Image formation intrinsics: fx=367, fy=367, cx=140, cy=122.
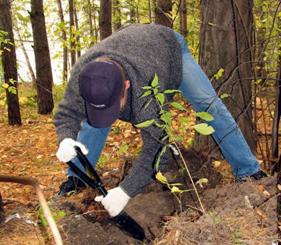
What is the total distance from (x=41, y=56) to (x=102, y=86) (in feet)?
22.3

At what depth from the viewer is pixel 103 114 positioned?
7.77ft

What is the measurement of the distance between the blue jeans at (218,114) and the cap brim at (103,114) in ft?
2.61

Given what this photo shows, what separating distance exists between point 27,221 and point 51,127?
4875mm

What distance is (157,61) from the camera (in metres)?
2.58

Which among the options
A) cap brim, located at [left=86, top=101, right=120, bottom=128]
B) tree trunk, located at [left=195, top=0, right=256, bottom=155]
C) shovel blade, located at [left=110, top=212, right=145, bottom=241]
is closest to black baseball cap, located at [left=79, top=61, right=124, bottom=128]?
cap brim, located at [left=86, top=101, right=120, bottom=128]

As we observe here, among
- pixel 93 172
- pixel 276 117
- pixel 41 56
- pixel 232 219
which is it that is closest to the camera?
pixel 232 219

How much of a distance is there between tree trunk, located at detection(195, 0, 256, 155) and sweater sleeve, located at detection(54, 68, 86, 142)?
4.35 ft

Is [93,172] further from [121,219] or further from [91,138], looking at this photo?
[91,138]

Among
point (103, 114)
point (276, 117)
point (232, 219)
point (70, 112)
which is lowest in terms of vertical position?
point (232, 219)

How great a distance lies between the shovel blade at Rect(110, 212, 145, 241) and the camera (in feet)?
8.37

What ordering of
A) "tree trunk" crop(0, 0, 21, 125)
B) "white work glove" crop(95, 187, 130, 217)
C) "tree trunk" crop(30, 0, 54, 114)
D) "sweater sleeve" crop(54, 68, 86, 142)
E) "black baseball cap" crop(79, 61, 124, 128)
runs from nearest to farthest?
"black baseball cap" crop(79, 61, 124, 128)
"white work glove" crop(95, 187, 130, 217)
"sweater sleeve" crop(54, 68, 86, 142)
"tree trunk" crop(0, 0, 21, 125)
"tree trunk" crop(30, 0, 54, 114)

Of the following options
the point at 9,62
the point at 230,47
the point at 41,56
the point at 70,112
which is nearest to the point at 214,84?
the point at 230,47

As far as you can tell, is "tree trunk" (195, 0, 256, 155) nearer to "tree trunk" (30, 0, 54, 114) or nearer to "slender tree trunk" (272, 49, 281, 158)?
"slender tree trunk" (272, 49, 281, 158)

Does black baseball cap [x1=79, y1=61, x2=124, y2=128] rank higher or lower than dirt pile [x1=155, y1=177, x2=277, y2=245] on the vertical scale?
higher
